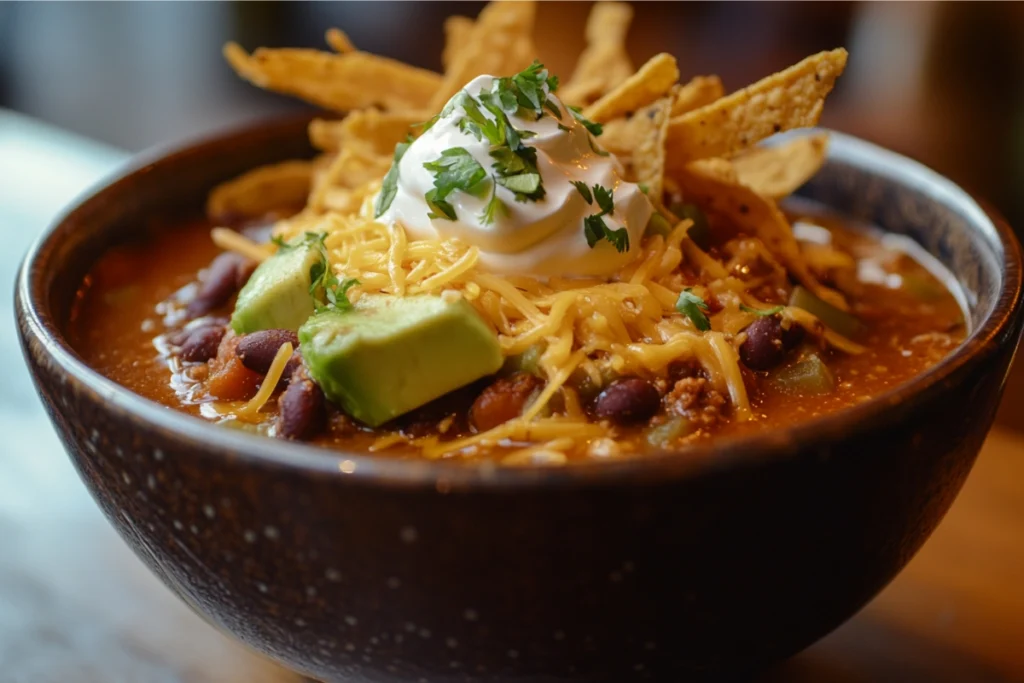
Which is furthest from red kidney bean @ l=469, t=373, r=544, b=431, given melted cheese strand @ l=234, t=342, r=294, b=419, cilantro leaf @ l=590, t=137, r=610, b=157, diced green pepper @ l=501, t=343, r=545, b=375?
cilantro leaf @ l=590, t=137, r=610, b=157

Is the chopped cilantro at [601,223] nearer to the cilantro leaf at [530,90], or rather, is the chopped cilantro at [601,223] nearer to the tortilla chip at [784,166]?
the cilantro leaf at [530,90]

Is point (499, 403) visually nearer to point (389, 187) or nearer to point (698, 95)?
point (389, 187)

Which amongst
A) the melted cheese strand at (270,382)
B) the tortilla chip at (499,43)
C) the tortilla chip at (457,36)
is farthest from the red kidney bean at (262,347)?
the tortilla chip at (457,36)

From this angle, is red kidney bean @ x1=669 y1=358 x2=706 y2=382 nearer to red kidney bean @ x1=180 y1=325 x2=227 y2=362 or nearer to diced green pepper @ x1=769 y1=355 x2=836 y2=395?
diced green pepper @ x1=769 y1=355 x2=836 y2=395

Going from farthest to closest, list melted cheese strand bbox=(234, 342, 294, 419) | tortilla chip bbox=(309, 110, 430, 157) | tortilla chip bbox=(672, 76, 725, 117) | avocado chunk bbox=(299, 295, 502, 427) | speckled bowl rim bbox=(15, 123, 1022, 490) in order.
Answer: tortilla chip bbox=(309, 110, 430, 157), tortilla chip bbox=(672, 76, 725, 117), melted cheese strand bbox=(234, 342, 294, 419), avocado chunk bbox=(299, 295, 502, 427), speckled bowl rim bbox=(15, 123, 1022, 490)

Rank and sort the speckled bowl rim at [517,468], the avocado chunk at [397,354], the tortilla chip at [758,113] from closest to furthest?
the speckled bowl rim at [517,468]
the avocado chunk at [397,354]
the tortilla chip at [758,113]

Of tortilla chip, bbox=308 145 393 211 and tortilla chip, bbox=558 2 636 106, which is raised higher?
tortilla chip, bbox=558 2 636 106

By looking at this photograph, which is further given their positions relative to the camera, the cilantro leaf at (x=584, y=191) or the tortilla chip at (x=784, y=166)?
the tortilla chip at (x=784, y=166)

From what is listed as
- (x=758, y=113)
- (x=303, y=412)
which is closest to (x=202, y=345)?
(x=303, y=412)
